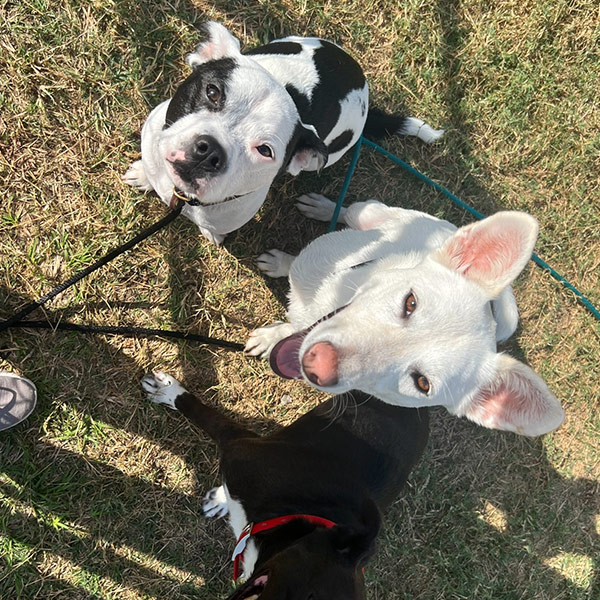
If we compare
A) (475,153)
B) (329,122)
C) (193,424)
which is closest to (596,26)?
(475,153)

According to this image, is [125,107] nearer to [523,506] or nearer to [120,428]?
[120,428]

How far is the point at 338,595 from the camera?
7.58ft

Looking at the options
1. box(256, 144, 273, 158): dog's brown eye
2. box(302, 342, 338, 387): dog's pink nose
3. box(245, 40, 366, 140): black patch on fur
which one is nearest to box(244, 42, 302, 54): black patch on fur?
box(245, 40, 366, 140): black patch on fur

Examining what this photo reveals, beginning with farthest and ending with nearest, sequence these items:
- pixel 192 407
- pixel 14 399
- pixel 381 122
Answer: pixel 381 122 < pixel 192 407 < pixel 14 399

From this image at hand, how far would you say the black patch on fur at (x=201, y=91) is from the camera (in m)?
2.69

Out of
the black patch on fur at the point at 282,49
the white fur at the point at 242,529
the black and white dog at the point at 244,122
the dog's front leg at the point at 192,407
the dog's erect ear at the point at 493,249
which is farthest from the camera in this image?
the dog's front leg at the point at 192,407

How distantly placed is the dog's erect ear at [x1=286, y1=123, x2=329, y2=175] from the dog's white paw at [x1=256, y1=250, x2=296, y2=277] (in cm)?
112

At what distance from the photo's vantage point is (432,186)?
15.0 ft

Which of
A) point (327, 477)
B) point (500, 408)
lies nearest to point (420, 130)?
point (500, 408)

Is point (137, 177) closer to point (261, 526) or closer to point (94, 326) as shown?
point (94, 326)

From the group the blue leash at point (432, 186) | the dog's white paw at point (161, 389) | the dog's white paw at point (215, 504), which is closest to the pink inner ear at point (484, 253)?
the blue leash at point (432, 186)

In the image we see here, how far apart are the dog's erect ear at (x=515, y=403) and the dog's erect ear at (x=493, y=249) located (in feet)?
1.41

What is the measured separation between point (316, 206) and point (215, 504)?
267 cm

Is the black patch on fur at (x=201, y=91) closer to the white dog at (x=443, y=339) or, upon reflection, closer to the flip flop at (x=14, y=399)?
the white dog at (x=443, y=339)
